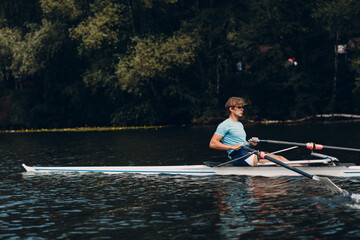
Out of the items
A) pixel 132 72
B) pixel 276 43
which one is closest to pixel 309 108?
pixel 276 43

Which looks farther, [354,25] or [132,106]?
[132,106]

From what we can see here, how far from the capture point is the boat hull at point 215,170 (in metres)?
14.9

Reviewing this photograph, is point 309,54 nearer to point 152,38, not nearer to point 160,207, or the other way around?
point 152,38

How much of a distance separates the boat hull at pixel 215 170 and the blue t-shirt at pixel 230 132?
85cm

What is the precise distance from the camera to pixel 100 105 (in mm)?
48156

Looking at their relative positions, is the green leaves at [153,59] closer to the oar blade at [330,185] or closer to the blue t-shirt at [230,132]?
the blue t-shirt at [230,132]

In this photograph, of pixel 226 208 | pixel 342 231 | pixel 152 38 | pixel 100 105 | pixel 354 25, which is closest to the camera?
pixel 342 231

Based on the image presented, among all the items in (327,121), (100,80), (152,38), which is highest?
(152,38)

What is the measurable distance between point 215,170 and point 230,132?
1.39 meters

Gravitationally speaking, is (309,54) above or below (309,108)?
above

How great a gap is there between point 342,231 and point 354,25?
31307 millimetres

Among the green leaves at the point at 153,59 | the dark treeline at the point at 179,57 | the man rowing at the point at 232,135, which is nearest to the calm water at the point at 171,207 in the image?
the man rowing at the point at 232,135

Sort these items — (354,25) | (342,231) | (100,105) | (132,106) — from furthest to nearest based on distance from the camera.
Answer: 1. (100,105)
2. (132,106)
3. (354,25)
4. (342,231)

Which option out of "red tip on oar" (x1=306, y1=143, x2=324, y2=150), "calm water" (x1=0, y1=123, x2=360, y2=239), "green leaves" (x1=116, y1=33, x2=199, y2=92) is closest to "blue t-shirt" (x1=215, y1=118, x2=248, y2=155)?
Answer: "calm water" (x1=0, y1=123, x2=360, y2=239)
